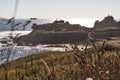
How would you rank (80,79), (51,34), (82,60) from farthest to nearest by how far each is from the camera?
1. (51,34)
2. (80,79)
3. (82,60)

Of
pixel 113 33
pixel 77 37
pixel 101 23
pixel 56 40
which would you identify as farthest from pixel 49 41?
pixel 101 23

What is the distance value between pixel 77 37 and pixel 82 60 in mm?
98365

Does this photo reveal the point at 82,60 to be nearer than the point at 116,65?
Yes

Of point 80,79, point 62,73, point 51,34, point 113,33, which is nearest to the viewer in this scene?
point 80,79

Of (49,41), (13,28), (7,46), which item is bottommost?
(49,41)

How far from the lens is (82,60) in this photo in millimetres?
2652

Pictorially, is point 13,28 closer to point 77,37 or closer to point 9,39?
point 9,39

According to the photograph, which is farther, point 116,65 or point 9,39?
point 9,39

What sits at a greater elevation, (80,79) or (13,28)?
(13,28)

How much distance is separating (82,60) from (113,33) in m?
95.7

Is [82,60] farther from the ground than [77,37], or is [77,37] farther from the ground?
[82,60]

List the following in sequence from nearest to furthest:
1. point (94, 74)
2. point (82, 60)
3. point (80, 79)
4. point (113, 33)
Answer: point (94, 74) → point (82, 60) → point (80, 79) → point (113, 33)

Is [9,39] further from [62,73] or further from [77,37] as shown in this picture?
[77,37]

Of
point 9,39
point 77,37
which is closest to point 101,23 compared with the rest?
point 77,37
